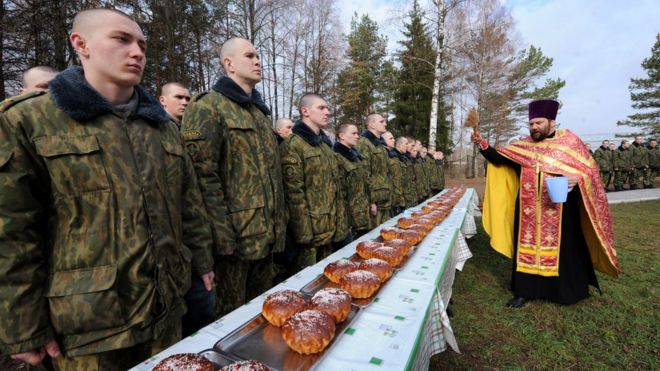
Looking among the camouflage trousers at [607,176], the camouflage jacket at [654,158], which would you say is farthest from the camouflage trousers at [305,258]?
the camouflage jacket at [654,158]

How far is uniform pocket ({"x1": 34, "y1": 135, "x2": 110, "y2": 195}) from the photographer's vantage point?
1.22m

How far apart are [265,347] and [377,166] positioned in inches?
180

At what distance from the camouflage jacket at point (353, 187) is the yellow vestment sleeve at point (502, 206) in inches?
66.5

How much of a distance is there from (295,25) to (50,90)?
19.6 metres

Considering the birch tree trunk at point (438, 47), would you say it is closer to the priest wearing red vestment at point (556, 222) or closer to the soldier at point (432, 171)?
the soldier at point (432, 171)

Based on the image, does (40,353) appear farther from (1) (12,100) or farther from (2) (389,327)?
(2) (389,327)

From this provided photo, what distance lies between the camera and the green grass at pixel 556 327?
272cm

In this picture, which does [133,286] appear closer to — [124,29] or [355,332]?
[355,332]

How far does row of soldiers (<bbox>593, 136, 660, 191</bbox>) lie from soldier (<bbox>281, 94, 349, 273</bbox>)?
1664 cm

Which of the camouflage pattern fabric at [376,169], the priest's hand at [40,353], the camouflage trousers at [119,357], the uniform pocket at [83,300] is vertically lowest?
the camouflage trousers at [119,357]

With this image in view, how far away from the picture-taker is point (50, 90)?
1268 mm

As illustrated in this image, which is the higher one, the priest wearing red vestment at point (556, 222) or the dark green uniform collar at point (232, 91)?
the dark green uniform collar at point (232, 91)

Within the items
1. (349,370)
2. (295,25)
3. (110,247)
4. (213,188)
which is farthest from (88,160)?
(295,25)

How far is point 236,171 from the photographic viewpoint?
2303mm
